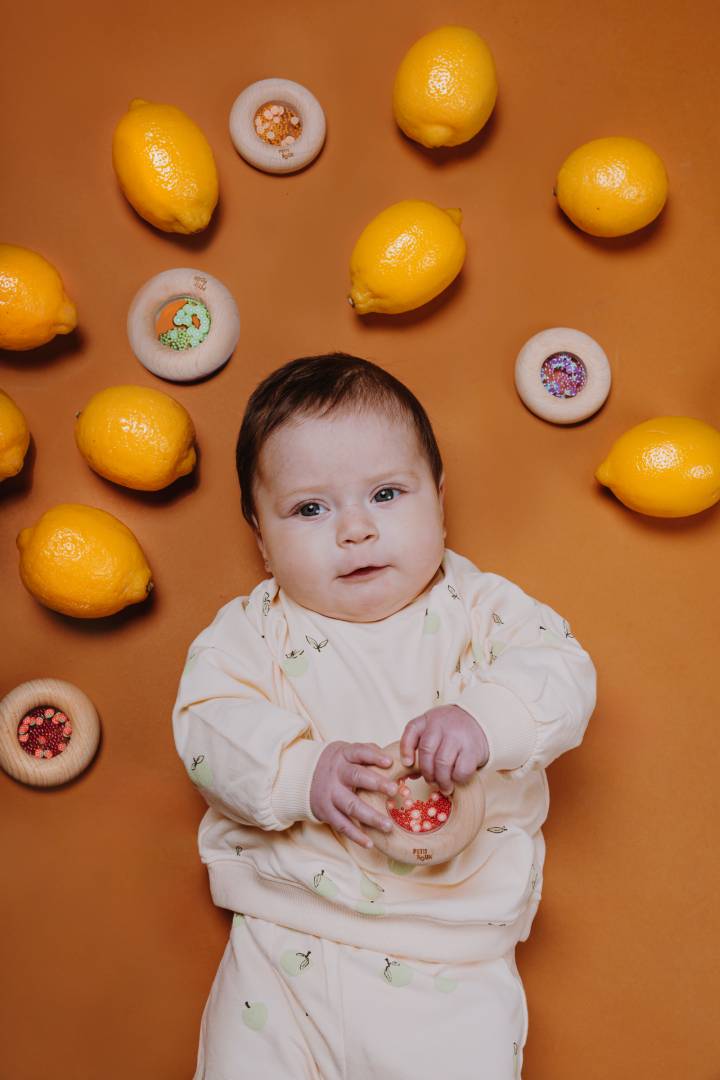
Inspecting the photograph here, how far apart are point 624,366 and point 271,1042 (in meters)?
1.10

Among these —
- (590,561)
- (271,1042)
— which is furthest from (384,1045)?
(590,561)

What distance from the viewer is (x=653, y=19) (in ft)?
5.26

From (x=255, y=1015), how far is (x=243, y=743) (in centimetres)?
33

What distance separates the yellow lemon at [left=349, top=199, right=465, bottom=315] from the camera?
1424 mm

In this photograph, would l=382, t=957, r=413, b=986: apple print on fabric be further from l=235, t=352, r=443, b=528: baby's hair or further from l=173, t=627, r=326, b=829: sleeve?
l=235, t=352, r=443, b=528: baby's hair

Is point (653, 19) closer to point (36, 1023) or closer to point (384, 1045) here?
point (384, 1045)

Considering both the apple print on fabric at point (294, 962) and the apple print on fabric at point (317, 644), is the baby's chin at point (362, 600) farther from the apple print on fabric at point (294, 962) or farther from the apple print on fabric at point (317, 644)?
the apple print on fabric at point (294, 962)

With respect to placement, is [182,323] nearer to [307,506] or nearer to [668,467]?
[307,506]

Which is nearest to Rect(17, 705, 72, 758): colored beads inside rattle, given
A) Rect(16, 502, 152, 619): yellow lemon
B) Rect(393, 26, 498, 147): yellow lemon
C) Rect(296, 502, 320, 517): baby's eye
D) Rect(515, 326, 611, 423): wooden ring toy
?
Rect(16, 502, 152, 619): yellow lemon

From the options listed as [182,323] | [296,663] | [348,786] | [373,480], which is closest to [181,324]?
[182,323]

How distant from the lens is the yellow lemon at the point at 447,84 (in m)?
1.43

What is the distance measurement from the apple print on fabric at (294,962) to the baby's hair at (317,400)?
0.56 meters

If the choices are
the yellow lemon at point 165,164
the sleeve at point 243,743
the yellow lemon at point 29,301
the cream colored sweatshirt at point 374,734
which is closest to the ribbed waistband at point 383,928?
the cream colored sweatshirt at point 374,734

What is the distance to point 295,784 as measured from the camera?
3.72 ft
